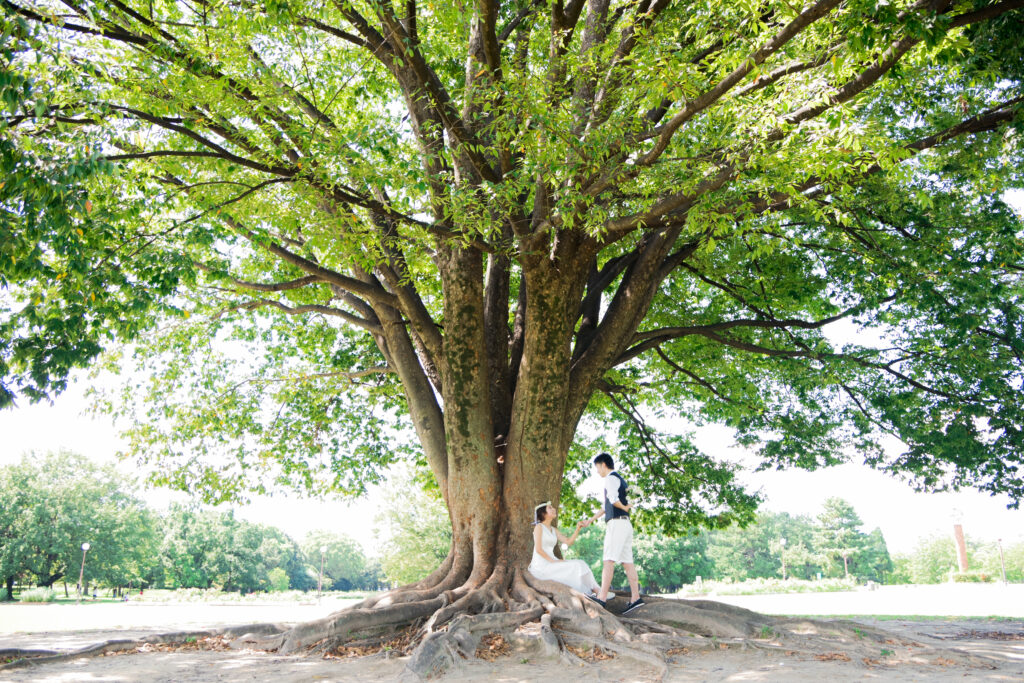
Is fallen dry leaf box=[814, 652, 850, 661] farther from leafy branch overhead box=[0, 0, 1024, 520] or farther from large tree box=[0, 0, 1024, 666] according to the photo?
leafy branch overhead box=[0, 0, 1024, 520]

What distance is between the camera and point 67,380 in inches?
267

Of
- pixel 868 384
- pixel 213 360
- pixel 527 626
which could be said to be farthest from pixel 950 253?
pixel 213 360

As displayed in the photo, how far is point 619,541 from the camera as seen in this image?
7.69 m

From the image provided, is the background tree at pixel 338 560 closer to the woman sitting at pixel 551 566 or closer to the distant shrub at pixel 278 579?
the distant shrub at pixel 278 579

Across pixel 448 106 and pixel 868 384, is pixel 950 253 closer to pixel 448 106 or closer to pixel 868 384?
pixel 868 384

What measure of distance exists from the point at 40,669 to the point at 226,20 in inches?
274

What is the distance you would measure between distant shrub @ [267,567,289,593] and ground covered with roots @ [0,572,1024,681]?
6851 cm

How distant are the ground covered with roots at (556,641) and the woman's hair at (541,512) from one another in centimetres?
74

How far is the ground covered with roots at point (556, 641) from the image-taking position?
19.1ft

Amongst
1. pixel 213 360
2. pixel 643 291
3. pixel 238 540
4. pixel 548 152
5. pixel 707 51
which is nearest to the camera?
pixel 548 152

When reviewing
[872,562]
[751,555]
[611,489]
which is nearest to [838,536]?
[872,562]

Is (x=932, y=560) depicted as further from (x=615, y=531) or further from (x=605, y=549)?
(x=615, y=531)

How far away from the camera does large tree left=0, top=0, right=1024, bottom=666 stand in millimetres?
5848

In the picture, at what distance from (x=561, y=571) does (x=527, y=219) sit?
4347 mm
